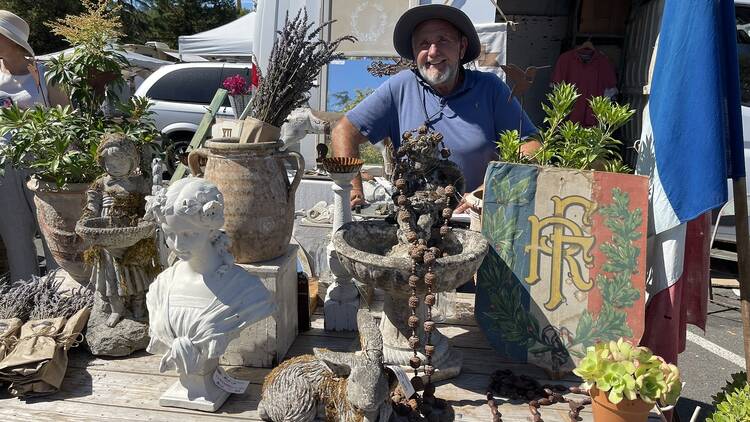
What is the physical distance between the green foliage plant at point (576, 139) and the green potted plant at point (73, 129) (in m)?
1.63

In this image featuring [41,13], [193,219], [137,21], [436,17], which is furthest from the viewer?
[137,21]

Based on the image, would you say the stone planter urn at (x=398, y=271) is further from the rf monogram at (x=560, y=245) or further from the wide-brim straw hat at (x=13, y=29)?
the wide-brim straw hat at (x=13, y=29)

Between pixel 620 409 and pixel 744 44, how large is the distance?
478cm

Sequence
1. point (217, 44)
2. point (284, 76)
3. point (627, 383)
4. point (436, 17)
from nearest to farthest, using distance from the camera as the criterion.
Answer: point (627, 383)
point (284, 76)
point (436, 17)
point (217, 44)

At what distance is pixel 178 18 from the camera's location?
829 inches

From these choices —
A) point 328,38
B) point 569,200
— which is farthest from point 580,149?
point 328,38

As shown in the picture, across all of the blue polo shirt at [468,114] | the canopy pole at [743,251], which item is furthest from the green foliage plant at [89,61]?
the canopy pole at [743,251]

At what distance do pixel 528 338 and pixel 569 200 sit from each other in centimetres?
55

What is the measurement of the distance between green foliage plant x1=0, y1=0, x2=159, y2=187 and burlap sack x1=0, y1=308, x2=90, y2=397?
2.44ft

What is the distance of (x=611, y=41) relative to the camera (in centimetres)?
646

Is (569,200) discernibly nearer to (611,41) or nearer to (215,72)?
(611,41)

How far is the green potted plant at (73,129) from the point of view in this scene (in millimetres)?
2354

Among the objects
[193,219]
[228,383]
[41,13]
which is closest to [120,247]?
[193,219]

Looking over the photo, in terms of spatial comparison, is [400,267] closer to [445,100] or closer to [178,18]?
[445,100]
